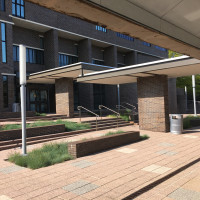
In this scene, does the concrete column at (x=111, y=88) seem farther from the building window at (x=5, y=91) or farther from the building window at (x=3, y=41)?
the building window at (x=3, y=41)

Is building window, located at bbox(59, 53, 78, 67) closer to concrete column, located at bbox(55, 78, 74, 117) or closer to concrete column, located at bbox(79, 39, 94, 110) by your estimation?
concrete column, located at bbox(79, 39, 94, 110)

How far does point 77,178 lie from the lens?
18.7 ft

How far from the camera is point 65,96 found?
19734 mm

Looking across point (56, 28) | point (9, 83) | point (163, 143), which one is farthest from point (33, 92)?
point (163, 143)

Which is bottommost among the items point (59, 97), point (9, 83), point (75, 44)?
point (59, 97)

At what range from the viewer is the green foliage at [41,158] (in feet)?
22.5

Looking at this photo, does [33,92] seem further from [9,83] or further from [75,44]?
[75,44]

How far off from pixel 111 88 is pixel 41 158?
25775 millimetres

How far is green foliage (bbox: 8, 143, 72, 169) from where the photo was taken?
22.5 ft

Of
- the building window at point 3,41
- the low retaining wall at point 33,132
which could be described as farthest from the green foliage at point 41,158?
the building window at point 3,41

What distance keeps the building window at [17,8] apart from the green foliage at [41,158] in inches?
747

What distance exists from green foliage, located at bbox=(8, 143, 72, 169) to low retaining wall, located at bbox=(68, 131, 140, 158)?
1.18 ft

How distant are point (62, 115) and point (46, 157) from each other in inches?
478

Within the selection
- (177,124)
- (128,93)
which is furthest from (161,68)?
(128,93)
